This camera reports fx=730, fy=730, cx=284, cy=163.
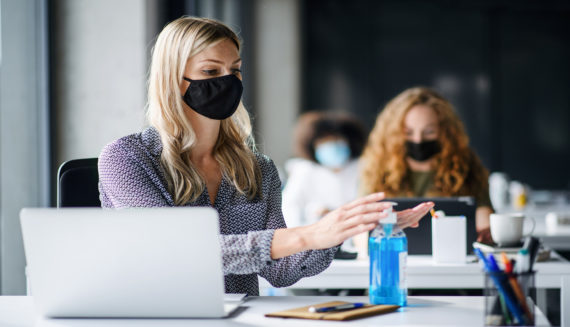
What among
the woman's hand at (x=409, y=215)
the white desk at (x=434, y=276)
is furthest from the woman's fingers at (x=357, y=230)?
the white desk at (x=434, y=276)

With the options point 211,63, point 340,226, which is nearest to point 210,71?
point 211,63

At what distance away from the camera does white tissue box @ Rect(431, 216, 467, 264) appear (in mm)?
2191

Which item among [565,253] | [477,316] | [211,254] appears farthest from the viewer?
[565,253]

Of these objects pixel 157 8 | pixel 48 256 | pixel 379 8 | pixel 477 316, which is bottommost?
pixel 477 316

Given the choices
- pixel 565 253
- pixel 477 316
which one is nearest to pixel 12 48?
pixel 477 316

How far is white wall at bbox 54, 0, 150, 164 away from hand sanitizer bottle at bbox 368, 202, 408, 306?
1.74m

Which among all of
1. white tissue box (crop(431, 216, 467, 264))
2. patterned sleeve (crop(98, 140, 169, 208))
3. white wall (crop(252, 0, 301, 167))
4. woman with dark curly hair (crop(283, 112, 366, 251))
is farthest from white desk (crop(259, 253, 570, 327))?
white wall (crop(252, 0, 301, 167))

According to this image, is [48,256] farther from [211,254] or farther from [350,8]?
[350,8]

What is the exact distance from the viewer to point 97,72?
3.02 meters

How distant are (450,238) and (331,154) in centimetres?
236

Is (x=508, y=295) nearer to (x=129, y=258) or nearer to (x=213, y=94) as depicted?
(x=129, y=258)

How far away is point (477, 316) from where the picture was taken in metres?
1.37

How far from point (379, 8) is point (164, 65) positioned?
5187 millimetres

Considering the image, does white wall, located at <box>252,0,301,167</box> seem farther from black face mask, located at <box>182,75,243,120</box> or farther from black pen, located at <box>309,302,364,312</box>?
black pen, located at <box>309,302,364,312</box>
